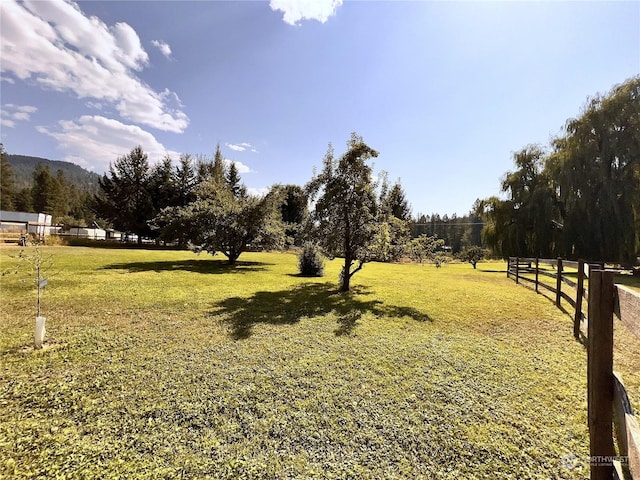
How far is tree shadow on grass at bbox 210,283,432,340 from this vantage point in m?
6.63

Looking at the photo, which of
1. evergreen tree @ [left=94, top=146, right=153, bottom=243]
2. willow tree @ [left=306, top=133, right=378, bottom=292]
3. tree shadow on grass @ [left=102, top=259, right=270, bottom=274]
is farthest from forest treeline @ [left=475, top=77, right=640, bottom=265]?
evergreen tree @ [left=94, top=146, right=153, bottom=243]

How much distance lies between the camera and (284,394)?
3730mm

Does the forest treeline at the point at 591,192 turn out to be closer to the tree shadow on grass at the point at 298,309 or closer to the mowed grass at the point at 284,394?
the mowed grass at the point at 284,394

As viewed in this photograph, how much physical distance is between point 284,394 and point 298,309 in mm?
4179

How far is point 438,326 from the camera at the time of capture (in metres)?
6.66

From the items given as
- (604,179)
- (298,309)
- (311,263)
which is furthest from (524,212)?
(298,309)

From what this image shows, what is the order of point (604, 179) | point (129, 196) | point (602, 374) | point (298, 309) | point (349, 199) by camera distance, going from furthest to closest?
point (129, 196) < point (604, 179) < point (349, 199) < point (298, 309) < point (602, 374)

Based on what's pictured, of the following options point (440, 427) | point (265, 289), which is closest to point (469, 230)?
point (265, 289)

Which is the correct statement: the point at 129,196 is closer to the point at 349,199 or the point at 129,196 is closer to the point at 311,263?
the point at 311,263

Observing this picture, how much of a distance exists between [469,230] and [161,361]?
71310 millimetres

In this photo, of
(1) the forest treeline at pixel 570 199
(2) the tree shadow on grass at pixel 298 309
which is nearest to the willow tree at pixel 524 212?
(1) the forest treeline at pixel 570 199

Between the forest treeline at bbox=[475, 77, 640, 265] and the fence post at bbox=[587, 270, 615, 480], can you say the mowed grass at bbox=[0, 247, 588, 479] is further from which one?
the forest treeline at bbox=[475, 77, 640, 265]

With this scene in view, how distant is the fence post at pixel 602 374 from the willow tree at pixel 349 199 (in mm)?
7814

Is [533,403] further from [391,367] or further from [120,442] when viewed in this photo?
[120,442]
